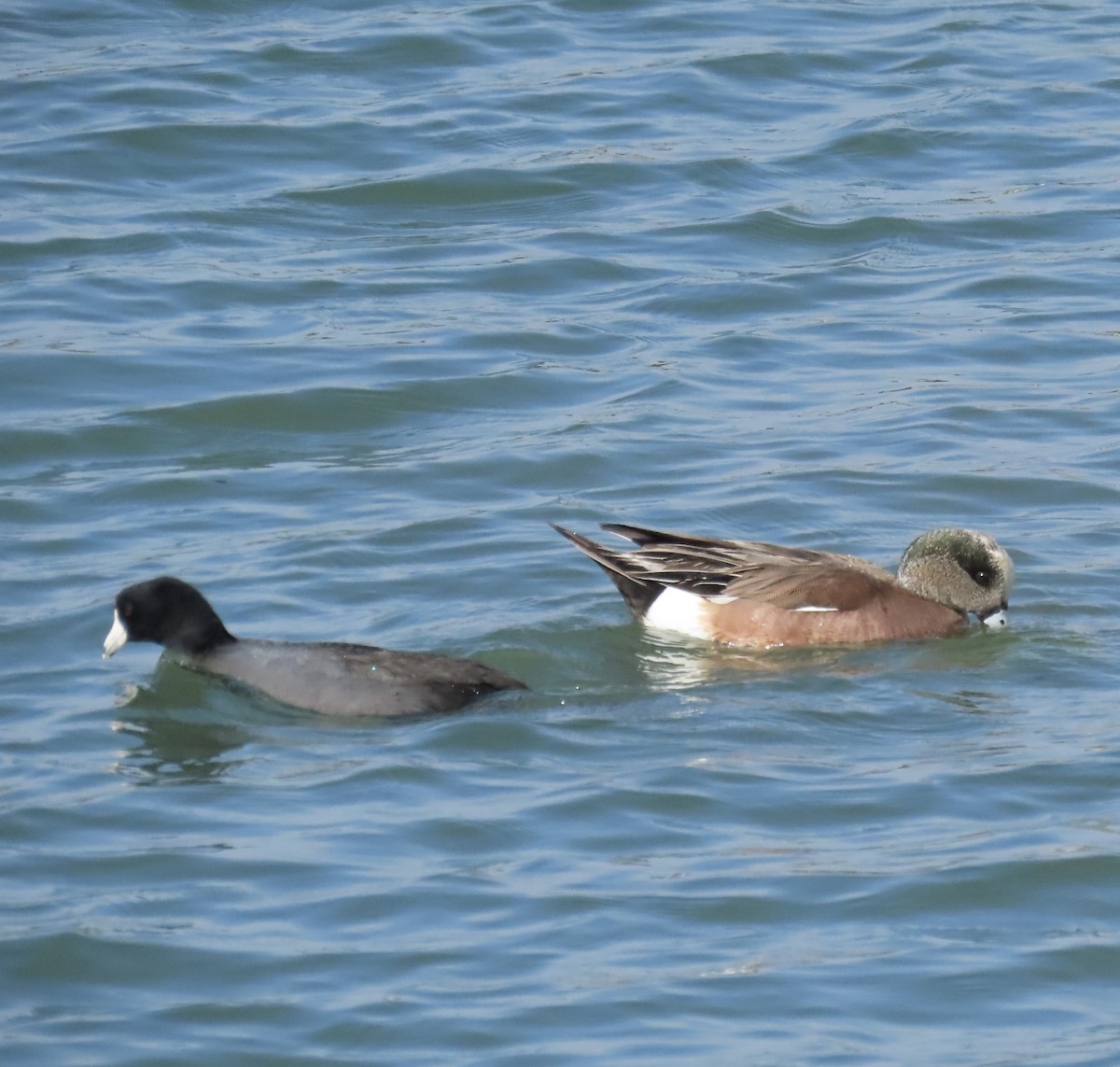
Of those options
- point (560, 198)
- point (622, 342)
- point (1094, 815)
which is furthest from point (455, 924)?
point (560, 198)

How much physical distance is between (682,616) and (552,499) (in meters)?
1.38

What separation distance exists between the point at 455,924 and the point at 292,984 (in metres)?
0.58

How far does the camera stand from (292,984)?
6207 millimetres

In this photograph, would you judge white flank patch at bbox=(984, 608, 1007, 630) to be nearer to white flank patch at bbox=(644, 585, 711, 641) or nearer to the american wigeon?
the american wigeon

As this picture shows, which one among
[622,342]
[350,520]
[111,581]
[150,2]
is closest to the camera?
[111,581]

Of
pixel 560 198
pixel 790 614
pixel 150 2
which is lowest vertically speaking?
pixel 790 614

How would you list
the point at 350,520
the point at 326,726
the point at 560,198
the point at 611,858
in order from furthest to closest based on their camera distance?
1. the point at 560,198
2. the point at 350,520
3. the point at 326,726
4. the point at 611,858

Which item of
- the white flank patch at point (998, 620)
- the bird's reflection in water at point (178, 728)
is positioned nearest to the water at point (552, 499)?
the bird's reflection in water at point (178, 728)

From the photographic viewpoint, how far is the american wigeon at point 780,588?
9727mm

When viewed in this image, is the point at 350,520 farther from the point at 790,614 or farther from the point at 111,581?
the point at 790,614

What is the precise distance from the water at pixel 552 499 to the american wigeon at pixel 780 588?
0.21m

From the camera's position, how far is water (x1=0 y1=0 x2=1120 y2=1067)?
6363mm

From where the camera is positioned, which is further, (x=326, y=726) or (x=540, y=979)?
(x=326, y=726)

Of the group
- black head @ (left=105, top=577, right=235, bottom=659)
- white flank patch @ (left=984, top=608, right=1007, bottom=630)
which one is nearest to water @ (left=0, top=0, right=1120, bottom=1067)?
white flank patch @ (left=984, top=608, right=1007, bottom=630)
